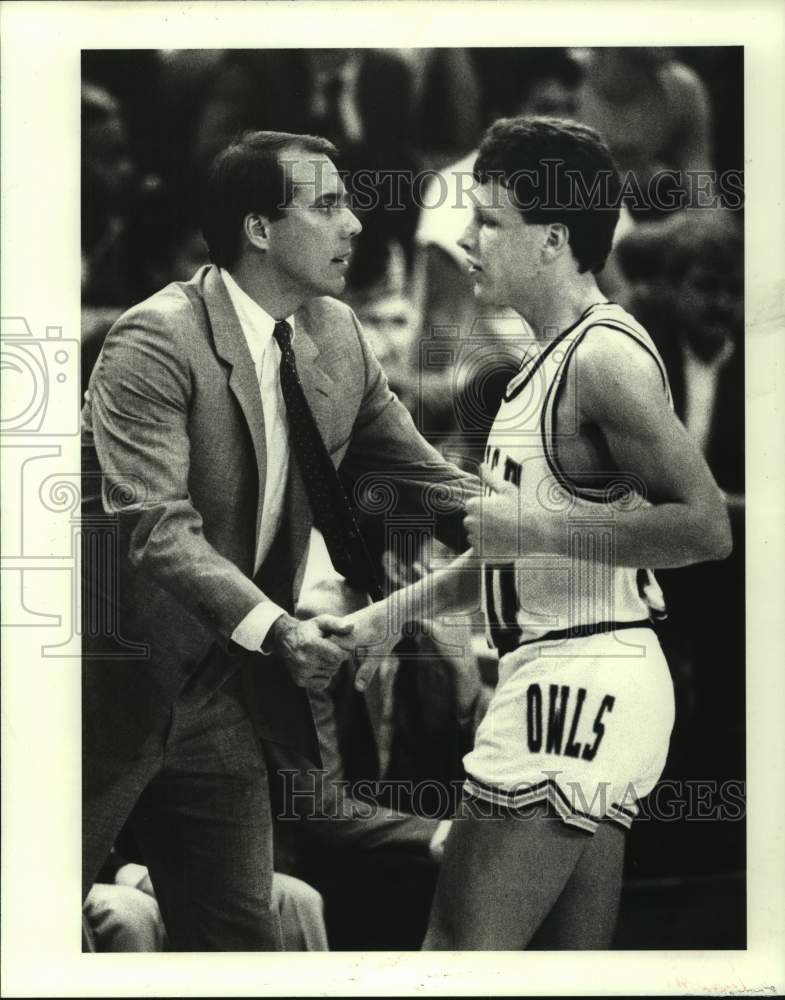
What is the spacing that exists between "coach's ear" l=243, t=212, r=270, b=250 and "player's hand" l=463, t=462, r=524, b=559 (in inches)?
32.0

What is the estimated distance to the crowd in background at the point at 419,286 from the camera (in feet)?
9.07

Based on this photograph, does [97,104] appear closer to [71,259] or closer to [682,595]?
[71,259]

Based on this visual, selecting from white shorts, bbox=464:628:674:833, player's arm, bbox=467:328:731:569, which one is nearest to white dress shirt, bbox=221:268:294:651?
player's arm, bbox=467:328:731:569

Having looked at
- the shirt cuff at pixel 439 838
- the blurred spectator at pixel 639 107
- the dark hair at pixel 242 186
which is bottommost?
the shirt cuff at pixel 439 838

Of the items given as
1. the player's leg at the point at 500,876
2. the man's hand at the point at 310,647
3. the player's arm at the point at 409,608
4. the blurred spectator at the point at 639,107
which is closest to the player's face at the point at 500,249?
the blurred spectator at the point at 639,107

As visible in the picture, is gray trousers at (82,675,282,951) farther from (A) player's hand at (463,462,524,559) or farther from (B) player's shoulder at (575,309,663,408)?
(B) player's shoulder at (575,309,663,408)

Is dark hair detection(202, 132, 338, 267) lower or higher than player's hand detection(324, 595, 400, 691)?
higher

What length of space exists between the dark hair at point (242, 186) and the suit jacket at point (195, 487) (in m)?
Answer: 0.09

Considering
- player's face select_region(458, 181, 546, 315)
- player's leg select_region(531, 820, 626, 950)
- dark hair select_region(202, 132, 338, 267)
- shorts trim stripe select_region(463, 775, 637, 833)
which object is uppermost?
dark hair select_region(202, 132, 338, 267)

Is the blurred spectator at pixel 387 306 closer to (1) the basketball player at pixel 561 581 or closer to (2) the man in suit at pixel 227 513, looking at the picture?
(2) the man in suit at pixel 227 513

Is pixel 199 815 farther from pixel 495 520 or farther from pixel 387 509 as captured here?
pixel 495 520

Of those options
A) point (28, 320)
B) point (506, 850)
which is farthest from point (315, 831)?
point (28, 320)

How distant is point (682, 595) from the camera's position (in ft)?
9.13

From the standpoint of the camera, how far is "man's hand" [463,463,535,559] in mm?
2750
